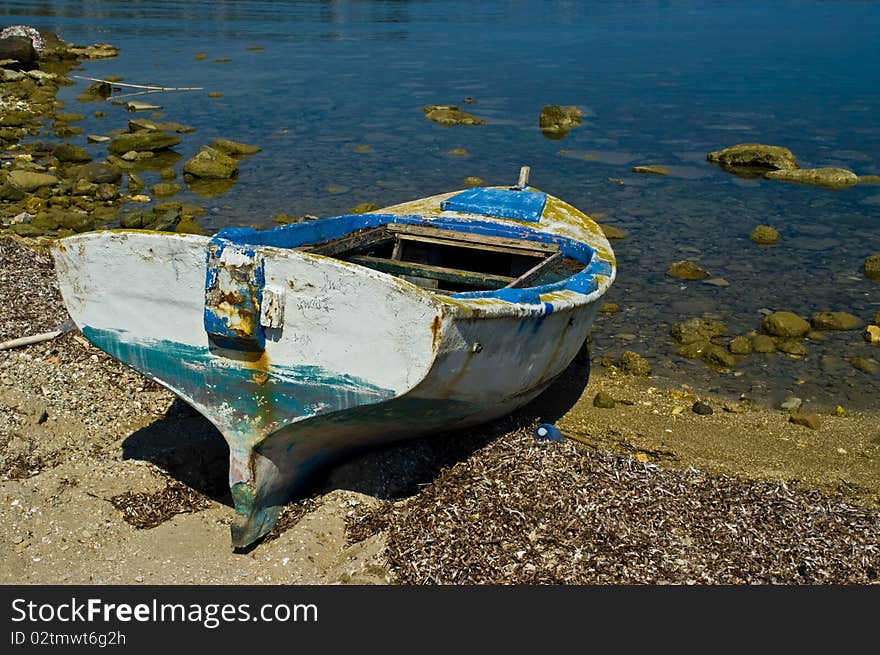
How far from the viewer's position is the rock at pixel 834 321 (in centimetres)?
1105

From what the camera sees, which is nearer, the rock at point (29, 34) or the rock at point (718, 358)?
the rock at point (718, 358)

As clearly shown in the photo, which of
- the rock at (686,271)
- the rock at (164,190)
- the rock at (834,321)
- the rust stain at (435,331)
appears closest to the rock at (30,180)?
the rock at (164,190)

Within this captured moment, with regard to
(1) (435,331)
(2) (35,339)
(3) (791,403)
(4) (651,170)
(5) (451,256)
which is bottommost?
(3) (791,403)

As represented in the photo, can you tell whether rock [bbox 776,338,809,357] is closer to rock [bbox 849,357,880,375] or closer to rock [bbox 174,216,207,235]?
rock [bbox 849,357,880,375]

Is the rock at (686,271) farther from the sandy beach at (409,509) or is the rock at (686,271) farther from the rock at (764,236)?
the sandy beach at (409,509)

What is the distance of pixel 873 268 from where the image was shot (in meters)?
13.1

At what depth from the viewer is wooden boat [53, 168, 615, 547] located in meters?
5.33

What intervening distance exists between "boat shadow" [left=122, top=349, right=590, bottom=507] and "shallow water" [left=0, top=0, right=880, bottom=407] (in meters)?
3.82

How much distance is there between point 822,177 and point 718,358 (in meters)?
10.4

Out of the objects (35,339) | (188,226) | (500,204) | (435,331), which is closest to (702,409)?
(500,204)

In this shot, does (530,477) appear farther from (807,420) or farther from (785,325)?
(785,325)

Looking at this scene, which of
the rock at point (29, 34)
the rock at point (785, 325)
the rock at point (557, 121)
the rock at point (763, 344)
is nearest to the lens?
the rock at point (763, 344)

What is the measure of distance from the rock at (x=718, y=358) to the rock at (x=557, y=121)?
551 inches

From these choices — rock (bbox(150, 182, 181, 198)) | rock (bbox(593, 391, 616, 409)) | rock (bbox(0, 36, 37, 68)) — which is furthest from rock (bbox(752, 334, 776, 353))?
rock (bbox(0, 36, 37, 68))
